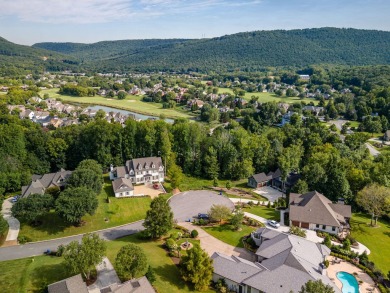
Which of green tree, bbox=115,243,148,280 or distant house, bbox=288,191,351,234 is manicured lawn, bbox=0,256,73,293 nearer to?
green tree, bbox=115,243,148,280

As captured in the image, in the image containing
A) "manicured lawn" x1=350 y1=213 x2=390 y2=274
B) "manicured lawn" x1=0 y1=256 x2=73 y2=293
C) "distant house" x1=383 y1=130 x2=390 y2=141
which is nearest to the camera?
"manicured lawn" x1=0 y1=256 x2=73 y2=293

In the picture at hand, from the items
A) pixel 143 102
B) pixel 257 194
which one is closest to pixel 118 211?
pixel 257 194

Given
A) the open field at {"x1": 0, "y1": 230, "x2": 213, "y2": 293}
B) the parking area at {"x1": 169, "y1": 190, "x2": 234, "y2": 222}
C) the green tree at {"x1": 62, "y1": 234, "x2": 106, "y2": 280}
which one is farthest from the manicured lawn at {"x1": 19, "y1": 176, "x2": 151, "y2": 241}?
the green tree at {"x1": 62, "y1": 234, "x2": 106, "y2": 280}

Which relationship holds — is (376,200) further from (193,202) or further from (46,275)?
(46,275)

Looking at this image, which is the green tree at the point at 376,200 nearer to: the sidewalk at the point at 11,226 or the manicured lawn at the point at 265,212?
the manicured lawn at the point at 265,212

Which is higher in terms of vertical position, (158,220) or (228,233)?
(158,220)

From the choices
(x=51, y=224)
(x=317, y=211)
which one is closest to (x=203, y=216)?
(x=317, y=211)
